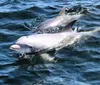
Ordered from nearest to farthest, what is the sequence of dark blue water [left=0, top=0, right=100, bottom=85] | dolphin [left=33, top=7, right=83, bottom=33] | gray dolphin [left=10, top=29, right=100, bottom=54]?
dark blue water [left=0, top=0, right=100, bottom=85] < gray dolphin [left=10, top=29, right=100, bottom=54] < dolphin [left=33, top=7, right=83, bottom=33]

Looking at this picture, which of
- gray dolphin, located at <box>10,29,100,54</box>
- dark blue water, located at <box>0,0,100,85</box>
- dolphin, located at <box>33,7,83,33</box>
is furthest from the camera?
dolphin, located at <box>33,7,83,33</box>

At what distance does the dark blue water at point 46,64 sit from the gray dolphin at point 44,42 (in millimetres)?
238

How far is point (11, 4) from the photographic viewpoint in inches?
616

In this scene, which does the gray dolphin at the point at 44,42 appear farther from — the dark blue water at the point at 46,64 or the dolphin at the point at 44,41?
the dark blue water at the point at 46,64

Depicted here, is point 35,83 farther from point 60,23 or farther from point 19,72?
point 60,23

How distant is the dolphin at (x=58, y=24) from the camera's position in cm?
1124

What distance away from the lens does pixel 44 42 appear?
10156 mm

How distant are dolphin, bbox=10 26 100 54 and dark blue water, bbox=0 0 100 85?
0.76ft

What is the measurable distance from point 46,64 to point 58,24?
2305mm

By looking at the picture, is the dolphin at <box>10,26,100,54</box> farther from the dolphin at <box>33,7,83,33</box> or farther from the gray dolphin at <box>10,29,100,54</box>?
the dolphin at <box>33,7,83,33</box>

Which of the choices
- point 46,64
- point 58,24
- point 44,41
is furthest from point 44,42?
point 58,24

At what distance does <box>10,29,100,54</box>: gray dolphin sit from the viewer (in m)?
9.78

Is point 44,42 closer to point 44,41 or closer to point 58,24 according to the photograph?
point 44,41

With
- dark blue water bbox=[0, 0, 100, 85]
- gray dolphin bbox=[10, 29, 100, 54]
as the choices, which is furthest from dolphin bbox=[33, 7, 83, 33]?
dark blue water bbox=[0, 0, 100, 85]
